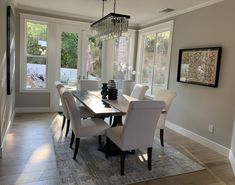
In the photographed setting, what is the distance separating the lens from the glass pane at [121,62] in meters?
6.00

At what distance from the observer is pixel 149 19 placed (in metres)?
5.36

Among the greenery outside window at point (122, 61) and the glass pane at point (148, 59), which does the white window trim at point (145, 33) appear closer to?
the glass pane at point (148, 59)

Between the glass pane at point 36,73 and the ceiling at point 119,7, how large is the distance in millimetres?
1196

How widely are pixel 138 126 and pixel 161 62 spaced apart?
9.82ft

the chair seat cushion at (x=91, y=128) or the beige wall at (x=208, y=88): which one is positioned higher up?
the beige wall at (x=208, y=88)

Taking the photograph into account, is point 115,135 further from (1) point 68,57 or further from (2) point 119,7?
(1) point 68,57

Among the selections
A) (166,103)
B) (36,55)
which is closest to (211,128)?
(166,103)

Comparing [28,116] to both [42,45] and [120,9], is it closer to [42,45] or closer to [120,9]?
[42,45]

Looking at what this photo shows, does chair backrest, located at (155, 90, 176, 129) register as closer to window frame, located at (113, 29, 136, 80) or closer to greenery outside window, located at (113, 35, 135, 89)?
greenery outside window, located at (113, 35, 135, 89)

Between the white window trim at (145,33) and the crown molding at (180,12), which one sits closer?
the crown molding at (180,12)

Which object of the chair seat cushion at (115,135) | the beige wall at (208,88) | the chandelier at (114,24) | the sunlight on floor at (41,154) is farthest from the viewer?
the beige wall at (208,88)

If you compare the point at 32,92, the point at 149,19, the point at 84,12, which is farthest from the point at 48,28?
the point at 149,19

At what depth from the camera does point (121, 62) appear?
6.12m

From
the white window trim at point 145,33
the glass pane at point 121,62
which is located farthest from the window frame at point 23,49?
the white window trim at point 145,33
